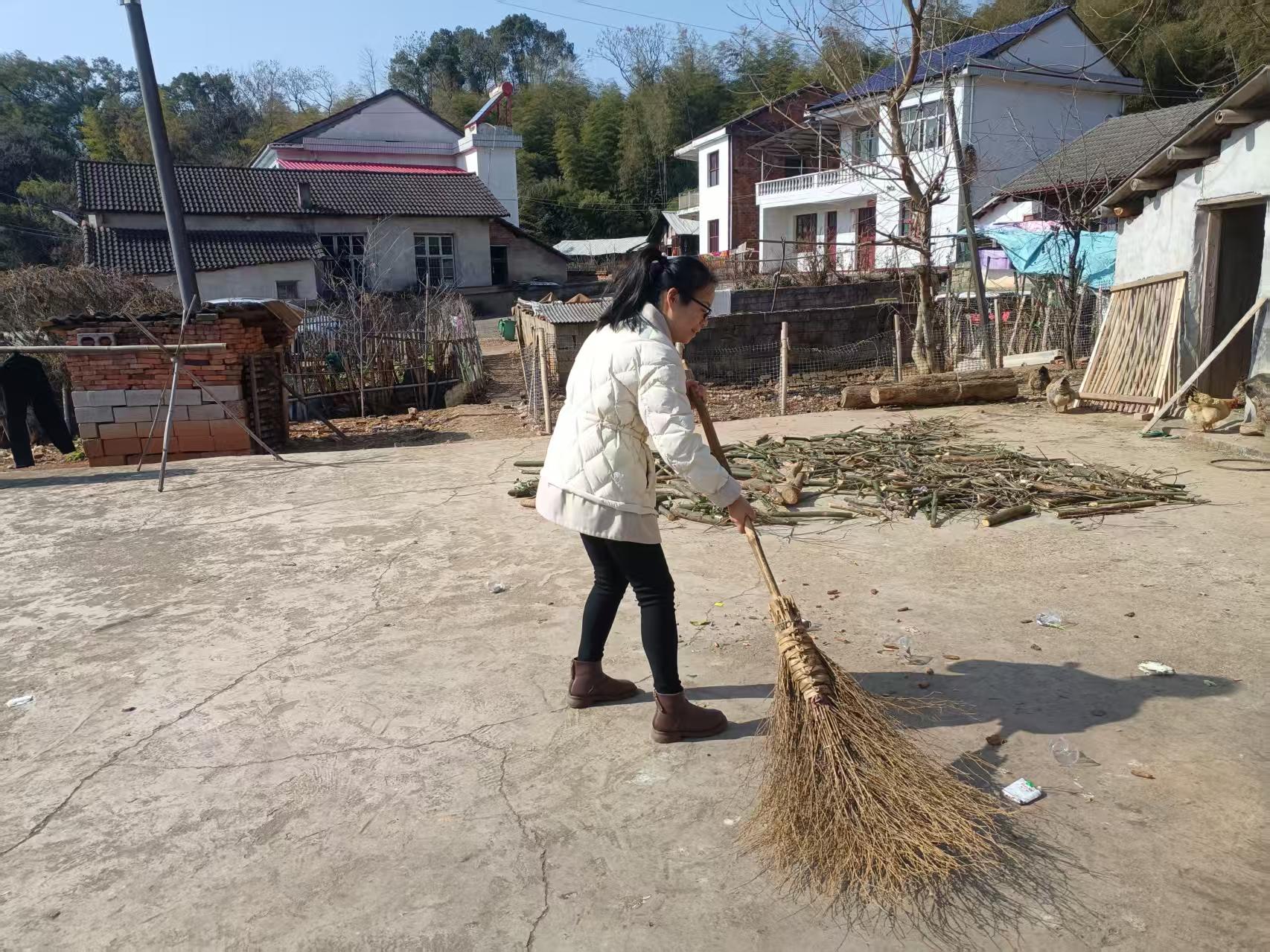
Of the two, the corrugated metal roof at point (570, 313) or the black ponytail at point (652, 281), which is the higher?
the corrugated metal roof at point (570, 313)

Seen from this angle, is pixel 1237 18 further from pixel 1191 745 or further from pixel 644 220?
pixel 644 220

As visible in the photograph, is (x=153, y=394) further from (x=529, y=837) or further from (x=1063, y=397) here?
(x=1063, y=397)


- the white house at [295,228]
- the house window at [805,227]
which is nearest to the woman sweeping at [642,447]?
the white house at [295,228]

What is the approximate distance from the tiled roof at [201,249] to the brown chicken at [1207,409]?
82.0 feet

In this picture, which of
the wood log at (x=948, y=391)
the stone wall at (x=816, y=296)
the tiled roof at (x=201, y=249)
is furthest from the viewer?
the tiled roof at (x=201, y=249)

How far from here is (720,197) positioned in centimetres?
3716

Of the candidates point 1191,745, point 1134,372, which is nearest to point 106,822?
point 1191,745

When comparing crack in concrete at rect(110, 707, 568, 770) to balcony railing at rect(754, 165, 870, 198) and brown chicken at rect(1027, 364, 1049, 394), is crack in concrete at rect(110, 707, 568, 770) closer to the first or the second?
brown chicken at rect(1027, 364, 1049, 394)

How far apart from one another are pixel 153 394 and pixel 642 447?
8.86m

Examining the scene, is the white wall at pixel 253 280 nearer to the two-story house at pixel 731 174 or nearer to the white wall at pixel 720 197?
the two-story house at pixel 731 174

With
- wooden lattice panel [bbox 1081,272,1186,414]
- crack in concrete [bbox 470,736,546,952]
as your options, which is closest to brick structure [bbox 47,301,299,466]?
crack in concrete [bbox 470,736,546,952]

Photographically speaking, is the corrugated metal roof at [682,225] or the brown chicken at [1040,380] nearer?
the brown chicken at [1040,380]

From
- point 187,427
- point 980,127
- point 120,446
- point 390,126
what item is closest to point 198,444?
point 187,427

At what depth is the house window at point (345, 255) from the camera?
1155 inches
